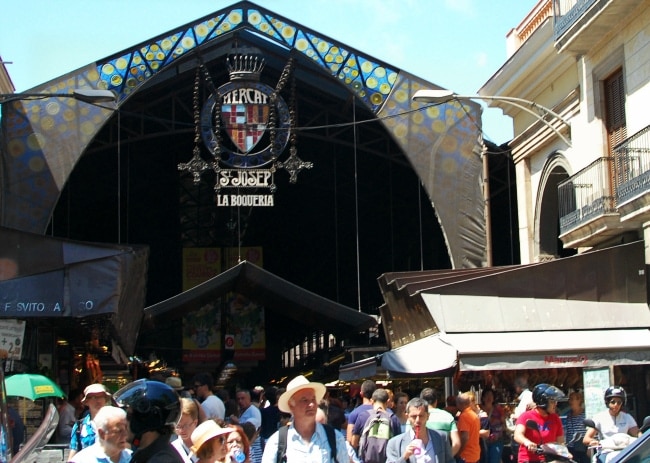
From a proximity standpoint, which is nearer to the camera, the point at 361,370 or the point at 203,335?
the point at 361,370

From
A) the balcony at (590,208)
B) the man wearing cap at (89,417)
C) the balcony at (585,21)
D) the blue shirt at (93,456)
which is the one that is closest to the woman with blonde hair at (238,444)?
the blue shirt at (93,456)

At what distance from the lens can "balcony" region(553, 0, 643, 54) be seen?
2098 centimetres

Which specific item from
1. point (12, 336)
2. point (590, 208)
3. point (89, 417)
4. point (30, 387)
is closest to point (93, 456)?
point (89, 417)

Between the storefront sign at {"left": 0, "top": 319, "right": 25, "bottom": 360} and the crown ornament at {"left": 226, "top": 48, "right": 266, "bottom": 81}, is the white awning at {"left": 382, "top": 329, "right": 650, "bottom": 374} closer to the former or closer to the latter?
the storefront sign at {"left": 0, "top": 319, "right": 25, "bottom": 360}

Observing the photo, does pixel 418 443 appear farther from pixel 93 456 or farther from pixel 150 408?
pixel 150 408

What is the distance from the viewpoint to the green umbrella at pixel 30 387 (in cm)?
1491

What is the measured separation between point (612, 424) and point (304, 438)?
6.02 metres

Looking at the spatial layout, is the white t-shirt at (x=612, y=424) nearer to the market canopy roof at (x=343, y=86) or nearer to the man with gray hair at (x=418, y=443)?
the man with gray hair at (x=418, y=443)

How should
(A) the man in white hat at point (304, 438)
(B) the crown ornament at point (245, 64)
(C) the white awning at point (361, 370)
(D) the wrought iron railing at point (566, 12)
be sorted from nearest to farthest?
(A) the man in white hat at point (304, 438) → (D) the wrought iron railing at point (566, 12) → (C) the white awning at point (361, 370) → (B) the crown ornament at point (245, 64)

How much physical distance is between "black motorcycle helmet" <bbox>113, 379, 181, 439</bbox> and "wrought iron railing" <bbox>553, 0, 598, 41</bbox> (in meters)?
16.9

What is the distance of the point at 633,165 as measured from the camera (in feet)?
67.4

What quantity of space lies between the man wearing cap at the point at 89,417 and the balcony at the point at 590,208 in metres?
12.5

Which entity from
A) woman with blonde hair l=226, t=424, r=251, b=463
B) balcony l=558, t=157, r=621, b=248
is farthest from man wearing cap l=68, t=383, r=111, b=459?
balcony l=558, t=157, r=621, b=248

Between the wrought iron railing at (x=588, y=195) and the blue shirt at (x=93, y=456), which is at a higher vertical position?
the wrought iron railing at (x=588, y=195)
